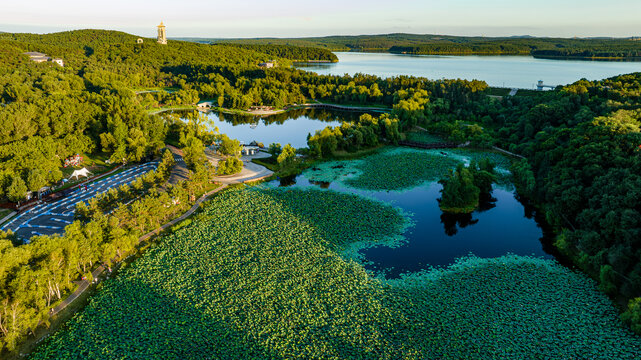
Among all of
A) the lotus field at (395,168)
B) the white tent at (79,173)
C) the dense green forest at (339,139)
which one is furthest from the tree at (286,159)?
the white tent at (79,173)

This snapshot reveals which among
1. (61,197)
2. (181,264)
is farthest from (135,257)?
(61,197)

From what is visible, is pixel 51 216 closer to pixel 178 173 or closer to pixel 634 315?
pixel 178 173

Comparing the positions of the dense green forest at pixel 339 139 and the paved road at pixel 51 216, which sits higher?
the dense green forest at pixel 339 139

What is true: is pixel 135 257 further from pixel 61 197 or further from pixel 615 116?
pixel 615 116

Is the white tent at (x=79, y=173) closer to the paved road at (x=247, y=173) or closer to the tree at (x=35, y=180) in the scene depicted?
the tree at (x=35, y=180)

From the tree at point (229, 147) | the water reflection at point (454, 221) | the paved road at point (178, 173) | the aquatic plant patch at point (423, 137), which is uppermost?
the aquatic plant patch at point (423, 137)

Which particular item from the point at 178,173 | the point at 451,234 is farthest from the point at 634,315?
the point at 178,173

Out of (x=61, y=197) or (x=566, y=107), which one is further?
(x=566, y=107)
